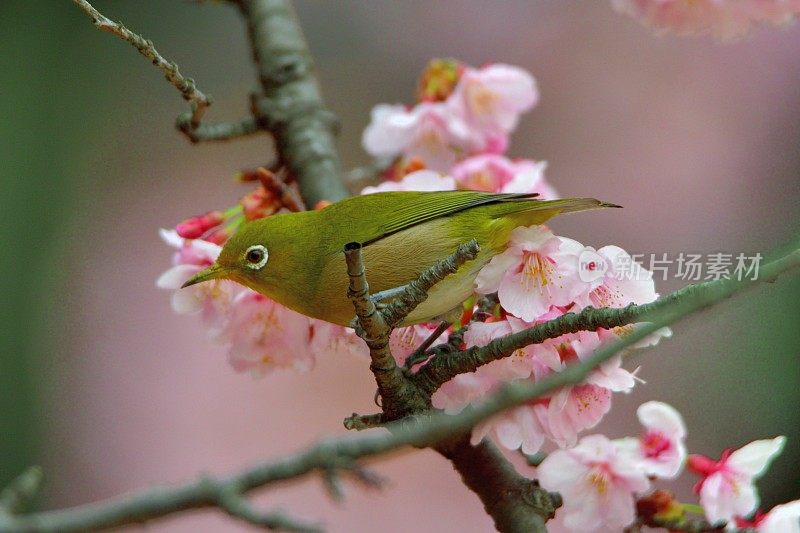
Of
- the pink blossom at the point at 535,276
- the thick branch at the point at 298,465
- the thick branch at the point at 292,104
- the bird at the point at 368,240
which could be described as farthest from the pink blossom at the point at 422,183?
the thick branch at the point at 298,465

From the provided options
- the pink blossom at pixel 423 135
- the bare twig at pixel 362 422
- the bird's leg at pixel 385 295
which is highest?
the pink blossom at pixel 423 135

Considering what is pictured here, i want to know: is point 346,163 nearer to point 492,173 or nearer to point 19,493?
point 492,173

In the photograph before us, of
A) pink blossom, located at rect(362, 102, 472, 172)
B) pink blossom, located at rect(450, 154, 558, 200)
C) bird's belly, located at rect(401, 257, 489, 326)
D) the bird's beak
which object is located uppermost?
pink blossom, located at rect(362, 102, 472, 172)

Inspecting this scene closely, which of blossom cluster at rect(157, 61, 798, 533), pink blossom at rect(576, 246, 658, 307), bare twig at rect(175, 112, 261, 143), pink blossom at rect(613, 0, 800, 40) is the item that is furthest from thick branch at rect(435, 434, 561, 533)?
pink blossom at rect(613, 0, 800, 40)

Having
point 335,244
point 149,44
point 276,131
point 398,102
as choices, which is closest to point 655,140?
point 398,102

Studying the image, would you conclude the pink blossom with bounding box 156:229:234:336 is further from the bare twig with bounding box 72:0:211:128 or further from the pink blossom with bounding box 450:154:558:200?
the pink blossom with bounding box 450:154:558:200

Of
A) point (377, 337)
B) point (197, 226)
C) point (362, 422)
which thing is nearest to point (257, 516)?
point (377, 337)

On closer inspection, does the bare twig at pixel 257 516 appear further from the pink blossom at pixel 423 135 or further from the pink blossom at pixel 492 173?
the pink blossom at pixel 423 135
